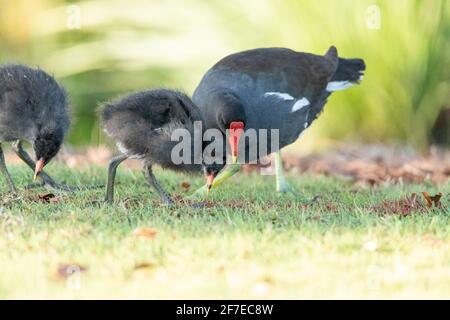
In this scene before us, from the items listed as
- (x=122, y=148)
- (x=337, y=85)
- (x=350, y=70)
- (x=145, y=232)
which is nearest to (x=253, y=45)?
(x=350, y=70)

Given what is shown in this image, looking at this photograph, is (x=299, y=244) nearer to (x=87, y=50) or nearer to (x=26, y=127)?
(x=26, y=127)

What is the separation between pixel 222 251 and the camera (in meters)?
4.59

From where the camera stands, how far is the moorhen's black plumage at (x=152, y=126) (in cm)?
590

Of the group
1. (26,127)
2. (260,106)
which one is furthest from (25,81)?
(260,106)

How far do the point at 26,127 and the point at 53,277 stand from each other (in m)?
2.23

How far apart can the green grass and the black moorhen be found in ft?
2.43

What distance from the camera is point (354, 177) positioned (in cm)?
851

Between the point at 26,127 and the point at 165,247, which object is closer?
the point at 165,247

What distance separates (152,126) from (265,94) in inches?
52.0

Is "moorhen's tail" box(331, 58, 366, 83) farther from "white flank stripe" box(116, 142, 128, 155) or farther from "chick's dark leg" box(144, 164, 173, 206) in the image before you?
"white flank stripe" box(116, 142, 128, 155)

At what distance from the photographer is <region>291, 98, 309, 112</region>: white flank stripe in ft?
23.2

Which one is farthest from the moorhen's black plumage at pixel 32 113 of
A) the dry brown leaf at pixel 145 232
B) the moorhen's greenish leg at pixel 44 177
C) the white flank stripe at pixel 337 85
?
the white flank stripe at pixel 337 85

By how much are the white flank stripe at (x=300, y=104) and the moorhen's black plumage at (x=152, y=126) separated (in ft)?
4.09
